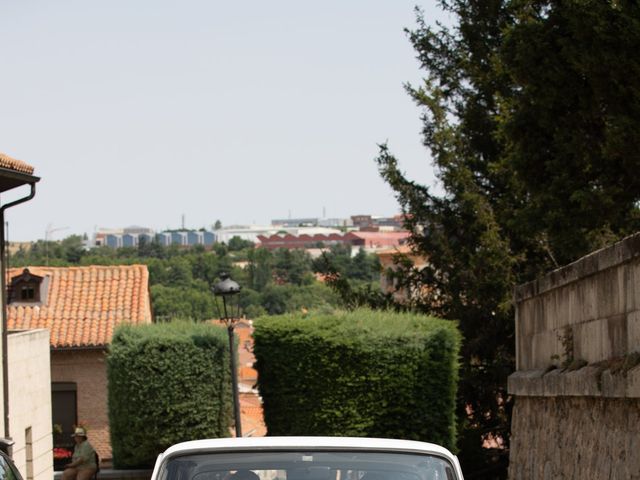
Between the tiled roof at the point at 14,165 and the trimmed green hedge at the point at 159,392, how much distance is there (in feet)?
22.6

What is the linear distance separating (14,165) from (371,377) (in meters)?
8.61

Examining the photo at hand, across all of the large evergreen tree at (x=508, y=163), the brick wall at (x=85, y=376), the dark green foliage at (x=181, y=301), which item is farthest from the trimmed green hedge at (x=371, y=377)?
the dark green foliage at (x=181, y=301)

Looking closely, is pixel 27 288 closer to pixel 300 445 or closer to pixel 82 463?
pixel 82 463

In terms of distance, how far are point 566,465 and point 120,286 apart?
1480 inches

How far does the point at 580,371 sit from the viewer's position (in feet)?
39.8

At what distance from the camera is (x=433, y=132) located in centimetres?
3344

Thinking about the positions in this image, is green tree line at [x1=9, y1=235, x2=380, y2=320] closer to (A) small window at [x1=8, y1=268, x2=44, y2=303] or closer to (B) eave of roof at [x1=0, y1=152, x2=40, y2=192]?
(A) small window at [x1=8, y1=268, x2=44, y2=303]

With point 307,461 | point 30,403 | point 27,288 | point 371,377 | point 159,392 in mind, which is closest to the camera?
point 307,461

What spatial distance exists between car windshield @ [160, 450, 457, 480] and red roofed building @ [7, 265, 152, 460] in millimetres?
35550

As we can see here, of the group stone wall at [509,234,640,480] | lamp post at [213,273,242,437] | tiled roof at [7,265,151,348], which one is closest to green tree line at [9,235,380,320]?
tiled roof at [7,265,151,348]

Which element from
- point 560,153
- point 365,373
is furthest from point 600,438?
point 365,373

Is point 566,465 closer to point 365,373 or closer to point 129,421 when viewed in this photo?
point 365,373

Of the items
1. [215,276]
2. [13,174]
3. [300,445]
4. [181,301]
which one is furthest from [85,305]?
[215,276]

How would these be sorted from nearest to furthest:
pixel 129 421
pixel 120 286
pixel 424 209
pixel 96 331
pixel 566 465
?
1. pixel 566 465
2. pixel 129 421
3. pixel 424 209
4. pixel 96 331
5. pixel 120 286
